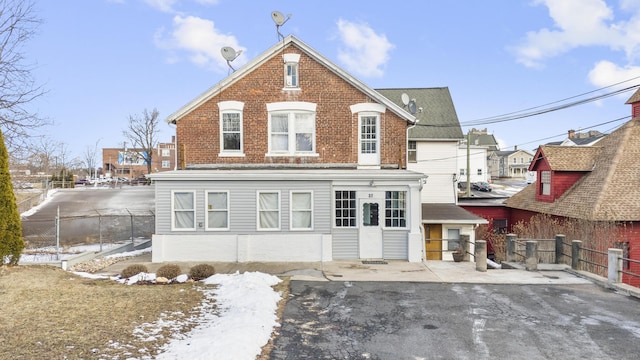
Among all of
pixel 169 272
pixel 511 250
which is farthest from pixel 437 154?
pixel 169 272

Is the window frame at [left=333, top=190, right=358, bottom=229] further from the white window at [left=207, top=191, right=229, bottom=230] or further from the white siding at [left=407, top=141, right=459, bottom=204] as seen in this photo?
the white siding at [left=407, top=141, right=459, bottom=204]

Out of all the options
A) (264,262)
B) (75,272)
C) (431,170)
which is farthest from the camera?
(431,170)

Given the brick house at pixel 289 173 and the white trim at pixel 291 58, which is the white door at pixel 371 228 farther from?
the white trim at pixel 291 58

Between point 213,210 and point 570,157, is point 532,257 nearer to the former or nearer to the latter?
point 570,157

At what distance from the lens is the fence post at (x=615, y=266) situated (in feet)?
38.6

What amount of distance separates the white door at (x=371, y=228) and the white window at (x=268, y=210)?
344 cm

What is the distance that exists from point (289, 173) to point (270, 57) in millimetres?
5553

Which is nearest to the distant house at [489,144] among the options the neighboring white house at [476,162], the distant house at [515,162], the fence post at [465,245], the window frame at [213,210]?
the distant house at [515,162]

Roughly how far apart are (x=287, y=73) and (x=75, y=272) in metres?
11.4

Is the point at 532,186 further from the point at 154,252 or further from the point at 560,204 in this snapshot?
the point at 154,252

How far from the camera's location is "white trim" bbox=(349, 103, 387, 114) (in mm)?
16984

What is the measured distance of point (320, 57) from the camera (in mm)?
17031

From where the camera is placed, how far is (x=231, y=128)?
17.2 metres

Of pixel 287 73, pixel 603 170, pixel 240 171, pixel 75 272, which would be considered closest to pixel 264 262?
pixel 240 171
